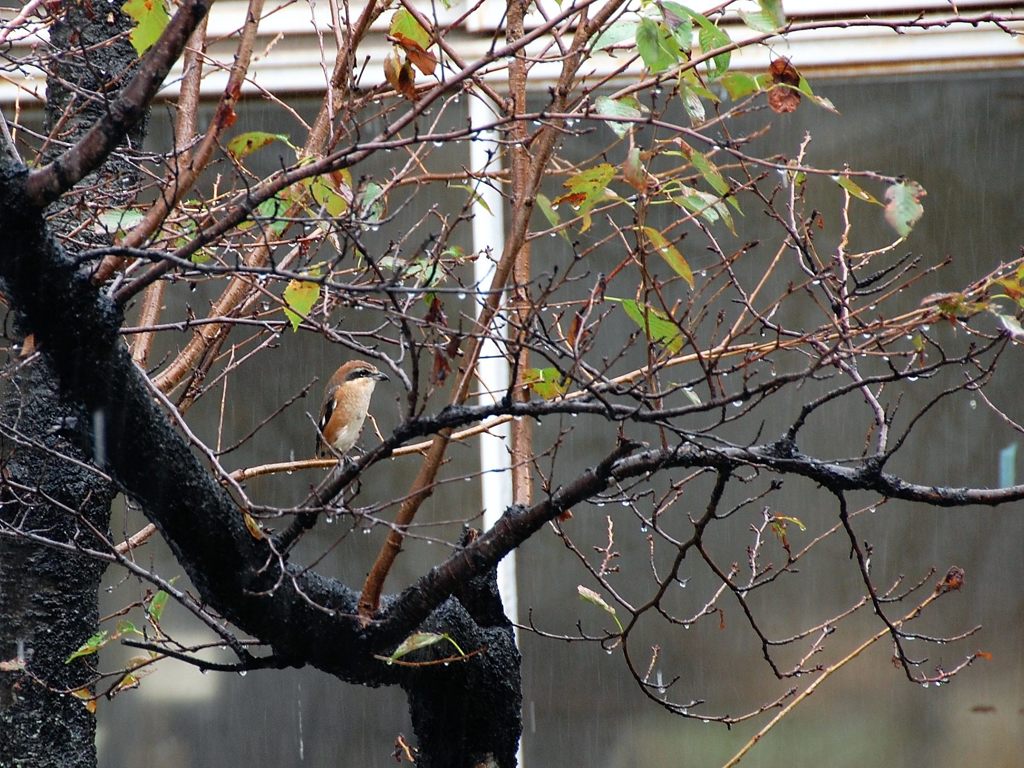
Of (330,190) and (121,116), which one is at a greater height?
(330,190)

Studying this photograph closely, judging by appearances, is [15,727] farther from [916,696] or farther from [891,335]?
[916,696]

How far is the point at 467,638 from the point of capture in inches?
118

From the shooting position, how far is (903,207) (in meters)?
1.84

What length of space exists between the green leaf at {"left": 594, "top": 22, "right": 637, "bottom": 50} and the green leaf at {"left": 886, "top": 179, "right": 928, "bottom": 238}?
25.0 inches

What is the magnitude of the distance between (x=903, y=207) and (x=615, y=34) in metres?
0.70

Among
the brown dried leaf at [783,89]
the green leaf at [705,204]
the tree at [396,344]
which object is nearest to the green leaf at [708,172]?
the tree at [396,344]

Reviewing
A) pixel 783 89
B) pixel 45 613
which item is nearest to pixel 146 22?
pixel 783 89

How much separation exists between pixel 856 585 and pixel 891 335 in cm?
340

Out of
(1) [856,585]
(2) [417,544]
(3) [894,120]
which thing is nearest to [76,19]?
(2) [417,544]

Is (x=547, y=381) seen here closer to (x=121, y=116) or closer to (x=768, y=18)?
(x=768, y=18)

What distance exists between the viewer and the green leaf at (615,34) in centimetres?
213

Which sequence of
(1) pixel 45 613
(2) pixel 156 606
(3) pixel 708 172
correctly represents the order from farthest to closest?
(1) pixel 45 613 < (2) pixel 156 606 < (3) pixel 708 172

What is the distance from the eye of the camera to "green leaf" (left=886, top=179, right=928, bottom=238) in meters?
1.81

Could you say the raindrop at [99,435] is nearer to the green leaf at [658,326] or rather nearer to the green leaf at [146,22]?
the green leaf at [146,22]
